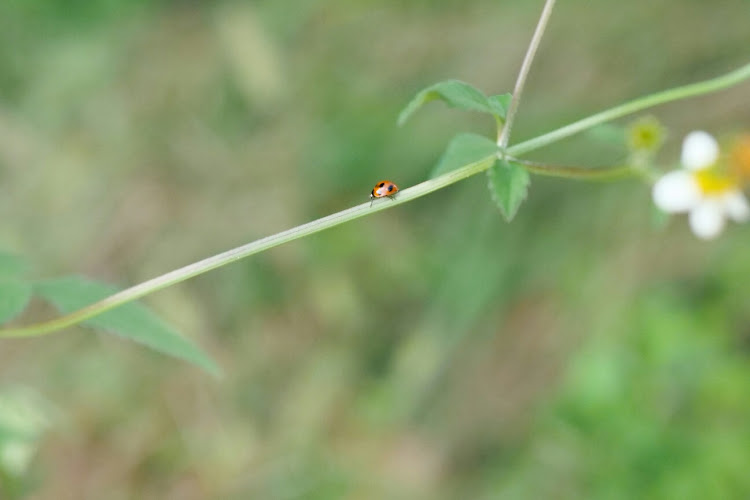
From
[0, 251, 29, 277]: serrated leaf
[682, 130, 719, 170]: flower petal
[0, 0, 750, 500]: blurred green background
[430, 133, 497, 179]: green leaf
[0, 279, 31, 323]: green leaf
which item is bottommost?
[430, 133, 497, 179]: green leaf

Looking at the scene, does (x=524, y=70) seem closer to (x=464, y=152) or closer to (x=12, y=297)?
(x=464, y=152)

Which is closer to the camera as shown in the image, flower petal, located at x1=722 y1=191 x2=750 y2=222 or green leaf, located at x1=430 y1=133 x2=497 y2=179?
green leaf, located at x1=430 y1=133 x2=497 y2=179

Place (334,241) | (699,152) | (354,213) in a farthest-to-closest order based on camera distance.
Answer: (334,241), (699,152), (354,213)

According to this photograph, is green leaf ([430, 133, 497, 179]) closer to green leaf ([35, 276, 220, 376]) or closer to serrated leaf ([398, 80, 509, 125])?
serrated leaf ([398, 80, 509, 125])

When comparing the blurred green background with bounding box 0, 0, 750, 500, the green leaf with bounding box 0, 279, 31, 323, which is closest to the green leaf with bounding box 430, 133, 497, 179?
the green leaf with bounding box 0, 279, 31, 323

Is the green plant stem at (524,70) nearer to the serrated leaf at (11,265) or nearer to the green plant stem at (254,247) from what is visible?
the green plant stem at (254,247)

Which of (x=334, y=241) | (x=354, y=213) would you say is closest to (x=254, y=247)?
(x=354, y=213)

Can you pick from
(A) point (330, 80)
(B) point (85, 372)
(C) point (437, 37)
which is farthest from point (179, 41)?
(B) point (85, 372)

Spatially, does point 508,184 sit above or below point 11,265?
below
